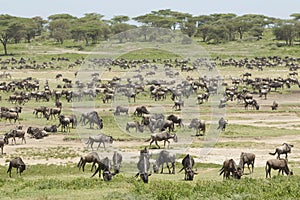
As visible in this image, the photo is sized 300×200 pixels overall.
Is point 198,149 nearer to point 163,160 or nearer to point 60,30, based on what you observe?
point 163,160

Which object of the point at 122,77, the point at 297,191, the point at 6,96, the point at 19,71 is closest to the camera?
the point at 297,191

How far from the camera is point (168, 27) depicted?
118m

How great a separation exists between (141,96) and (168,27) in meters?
68.3

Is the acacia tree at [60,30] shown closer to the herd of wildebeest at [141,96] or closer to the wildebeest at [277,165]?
the herd of wildebeest at [141,96]

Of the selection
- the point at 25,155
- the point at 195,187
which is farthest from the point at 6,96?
the point at 195,187

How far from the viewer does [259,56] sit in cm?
10112

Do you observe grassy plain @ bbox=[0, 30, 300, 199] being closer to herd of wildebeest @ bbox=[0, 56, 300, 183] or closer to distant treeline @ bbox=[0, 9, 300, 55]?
herd of wildebeest @ bbox=[0, 56, 300, 183]

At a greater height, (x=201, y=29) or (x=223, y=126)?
(x=201, y=29)

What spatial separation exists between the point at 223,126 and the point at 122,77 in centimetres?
3412

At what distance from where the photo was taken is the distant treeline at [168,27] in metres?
110

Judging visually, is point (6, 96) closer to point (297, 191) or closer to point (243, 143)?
point (243, 143)

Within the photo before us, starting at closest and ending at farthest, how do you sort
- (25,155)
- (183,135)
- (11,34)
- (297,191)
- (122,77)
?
1. (297,191)
2. (25,155)
3. (183,135)
4. (122,77)
5. (11,34)

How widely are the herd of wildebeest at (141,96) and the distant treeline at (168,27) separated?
67.1ft

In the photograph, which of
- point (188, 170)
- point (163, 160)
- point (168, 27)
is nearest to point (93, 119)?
point (163, 160)
